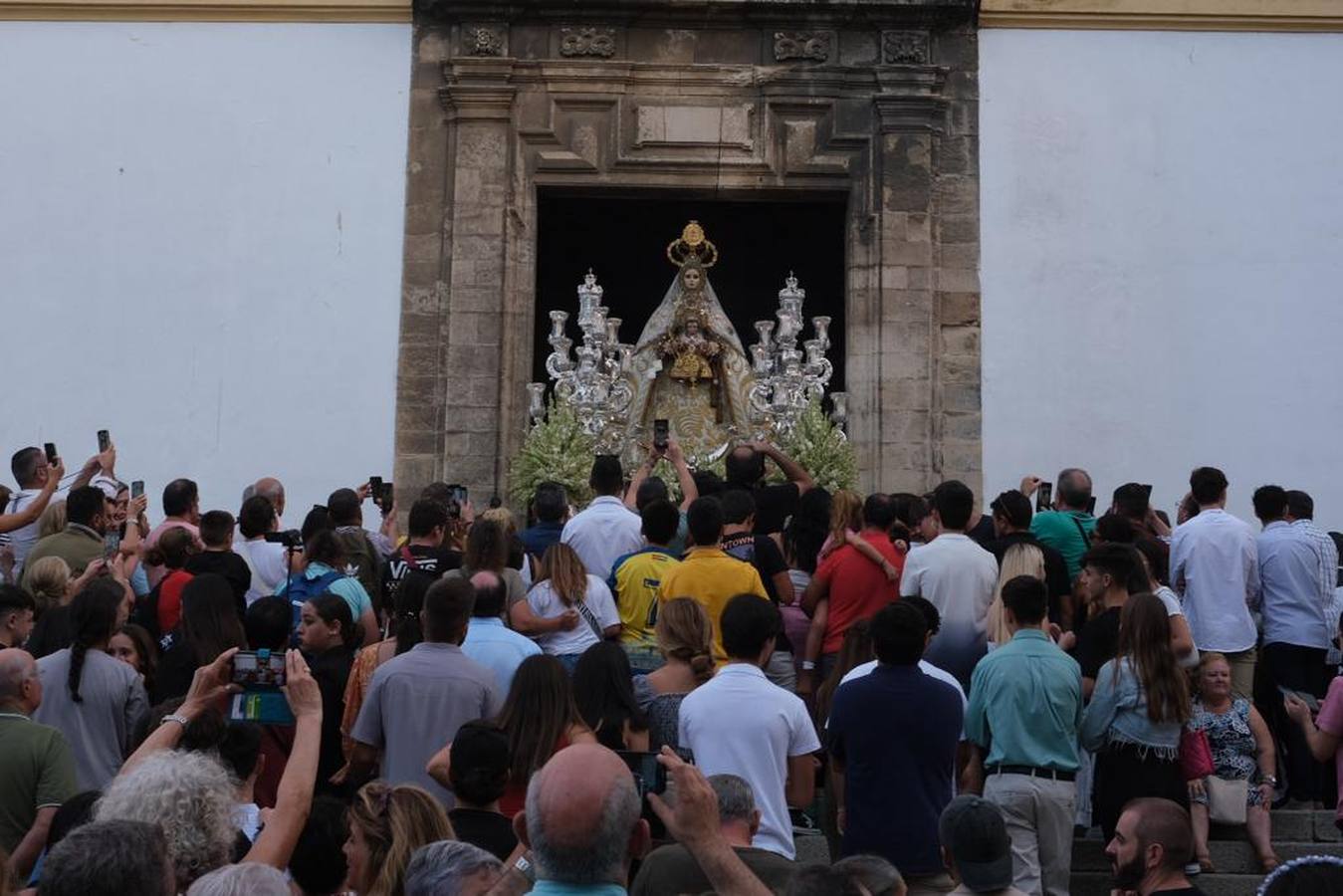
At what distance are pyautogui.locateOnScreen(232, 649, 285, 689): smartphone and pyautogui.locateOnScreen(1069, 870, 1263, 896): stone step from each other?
11.8 ft

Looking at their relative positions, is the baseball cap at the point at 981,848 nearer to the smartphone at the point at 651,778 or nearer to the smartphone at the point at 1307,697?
the smartphone at the point at 651,778

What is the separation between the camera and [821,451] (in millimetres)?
13133

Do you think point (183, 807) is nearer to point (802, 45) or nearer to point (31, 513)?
point (31, 513)

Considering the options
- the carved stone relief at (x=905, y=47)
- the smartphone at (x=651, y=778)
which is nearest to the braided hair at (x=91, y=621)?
the smartphone at (x=651, y=778)

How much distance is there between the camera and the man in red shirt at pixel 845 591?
7.97m

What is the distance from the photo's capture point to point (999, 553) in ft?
27.5

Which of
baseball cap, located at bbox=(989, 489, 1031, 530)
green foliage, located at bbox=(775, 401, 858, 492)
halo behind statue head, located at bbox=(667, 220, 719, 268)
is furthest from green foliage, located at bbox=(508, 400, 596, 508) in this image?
baseball cap, located at bbox=(989, 489, 1031, 530)

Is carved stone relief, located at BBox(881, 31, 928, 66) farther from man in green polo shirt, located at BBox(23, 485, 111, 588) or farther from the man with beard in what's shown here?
the man with beard

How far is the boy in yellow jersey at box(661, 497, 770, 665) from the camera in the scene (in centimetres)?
749

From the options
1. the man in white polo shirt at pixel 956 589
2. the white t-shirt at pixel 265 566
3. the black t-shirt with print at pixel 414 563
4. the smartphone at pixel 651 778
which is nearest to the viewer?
the smartphone at pixel 651 778

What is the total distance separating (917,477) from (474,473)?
3.10 m

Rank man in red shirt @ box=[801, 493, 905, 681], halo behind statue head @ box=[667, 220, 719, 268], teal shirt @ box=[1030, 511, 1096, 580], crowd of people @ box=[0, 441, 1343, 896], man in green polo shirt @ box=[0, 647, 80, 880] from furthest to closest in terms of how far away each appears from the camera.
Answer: halo behind statue head @ box=[667, 220, 719, 268]
teal shirt @ box=[1030, 511, 1096, 580]
man in red shirt @ box=[801, 493, 905, 681]
man in green polo shirt @ box=[0, 647, 80, 880]
crowd of people @ box=[0, 441, 1343, 896]

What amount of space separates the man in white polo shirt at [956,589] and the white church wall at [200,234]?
656cm

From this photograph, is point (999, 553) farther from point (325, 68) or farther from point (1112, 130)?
point (325, 68)
